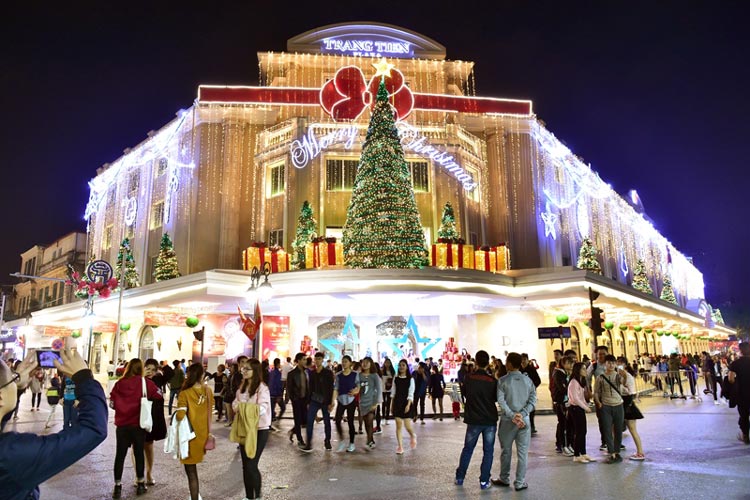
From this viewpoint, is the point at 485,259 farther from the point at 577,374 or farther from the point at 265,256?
the point at 577,374

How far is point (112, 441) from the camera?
42.3ft

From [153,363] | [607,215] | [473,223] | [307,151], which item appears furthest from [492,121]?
[153,363]

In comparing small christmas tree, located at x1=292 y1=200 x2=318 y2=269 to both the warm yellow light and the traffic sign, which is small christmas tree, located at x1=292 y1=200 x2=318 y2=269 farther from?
the traffic sign

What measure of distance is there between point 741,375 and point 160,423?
34.4 feet

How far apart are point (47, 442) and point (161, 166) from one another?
128 feet

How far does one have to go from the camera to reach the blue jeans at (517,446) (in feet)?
25.4

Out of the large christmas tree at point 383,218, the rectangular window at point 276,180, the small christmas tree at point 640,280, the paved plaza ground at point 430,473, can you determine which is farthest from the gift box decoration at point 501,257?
the small christmas tree at point 640,280

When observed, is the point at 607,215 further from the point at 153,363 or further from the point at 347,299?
the point at 153,363

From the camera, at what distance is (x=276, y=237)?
33531mm

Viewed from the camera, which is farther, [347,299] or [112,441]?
[347,299]

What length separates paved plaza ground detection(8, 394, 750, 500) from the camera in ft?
24.5

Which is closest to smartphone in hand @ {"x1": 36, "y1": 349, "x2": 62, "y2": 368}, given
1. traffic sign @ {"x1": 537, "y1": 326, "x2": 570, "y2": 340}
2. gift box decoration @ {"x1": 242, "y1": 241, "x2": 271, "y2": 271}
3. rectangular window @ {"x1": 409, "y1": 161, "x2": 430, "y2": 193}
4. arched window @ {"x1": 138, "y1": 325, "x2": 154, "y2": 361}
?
traffic sign @ {"x1": 537, "y1": 326, "x2": 570, "y2": 340}

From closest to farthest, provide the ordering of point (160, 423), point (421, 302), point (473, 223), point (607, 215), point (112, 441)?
1. point (160, 423)
2. point (112, 441)
3. point (421, 302)
4. point (473, 223)
5. point (607, 215)

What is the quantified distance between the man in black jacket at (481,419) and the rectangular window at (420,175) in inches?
1009
